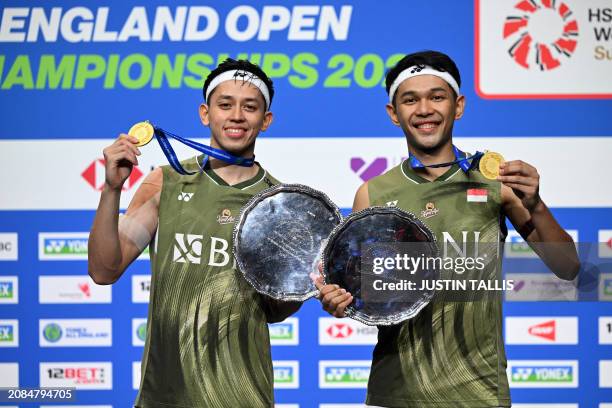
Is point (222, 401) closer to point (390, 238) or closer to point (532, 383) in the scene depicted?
point (390, 238)

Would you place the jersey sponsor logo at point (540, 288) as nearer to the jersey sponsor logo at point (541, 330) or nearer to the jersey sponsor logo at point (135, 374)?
the jersey sponsor logo at point (541, 330)

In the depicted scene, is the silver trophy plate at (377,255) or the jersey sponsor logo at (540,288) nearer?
the silver trophy plate at (377,255)

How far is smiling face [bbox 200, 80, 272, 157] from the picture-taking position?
251cm

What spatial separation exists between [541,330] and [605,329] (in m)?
0.33

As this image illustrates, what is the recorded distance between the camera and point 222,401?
2.41m

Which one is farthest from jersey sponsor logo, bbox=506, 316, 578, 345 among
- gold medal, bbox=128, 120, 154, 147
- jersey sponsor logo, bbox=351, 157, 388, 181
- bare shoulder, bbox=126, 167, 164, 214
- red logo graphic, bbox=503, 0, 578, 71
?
gold medal, bbox=128, 120, 154, 147

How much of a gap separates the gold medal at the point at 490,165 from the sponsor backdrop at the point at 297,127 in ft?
4.91

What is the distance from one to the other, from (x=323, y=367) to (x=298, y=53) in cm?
156

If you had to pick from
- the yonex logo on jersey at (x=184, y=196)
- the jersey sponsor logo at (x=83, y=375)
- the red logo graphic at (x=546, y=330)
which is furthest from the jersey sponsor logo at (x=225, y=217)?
the red logo graphic at (x=546, y=330)

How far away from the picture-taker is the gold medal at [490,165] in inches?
91.2

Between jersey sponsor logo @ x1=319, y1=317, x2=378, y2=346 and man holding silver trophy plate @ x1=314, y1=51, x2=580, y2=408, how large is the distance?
4.72ft

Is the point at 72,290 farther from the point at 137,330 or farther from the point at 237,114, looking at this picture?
the point at 237,114

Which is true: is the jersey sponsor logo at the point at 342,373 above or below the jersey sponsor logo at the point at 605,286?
below

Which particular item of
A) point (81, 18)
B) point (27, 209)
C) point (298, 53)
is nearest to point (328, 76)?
point (298, 53)
